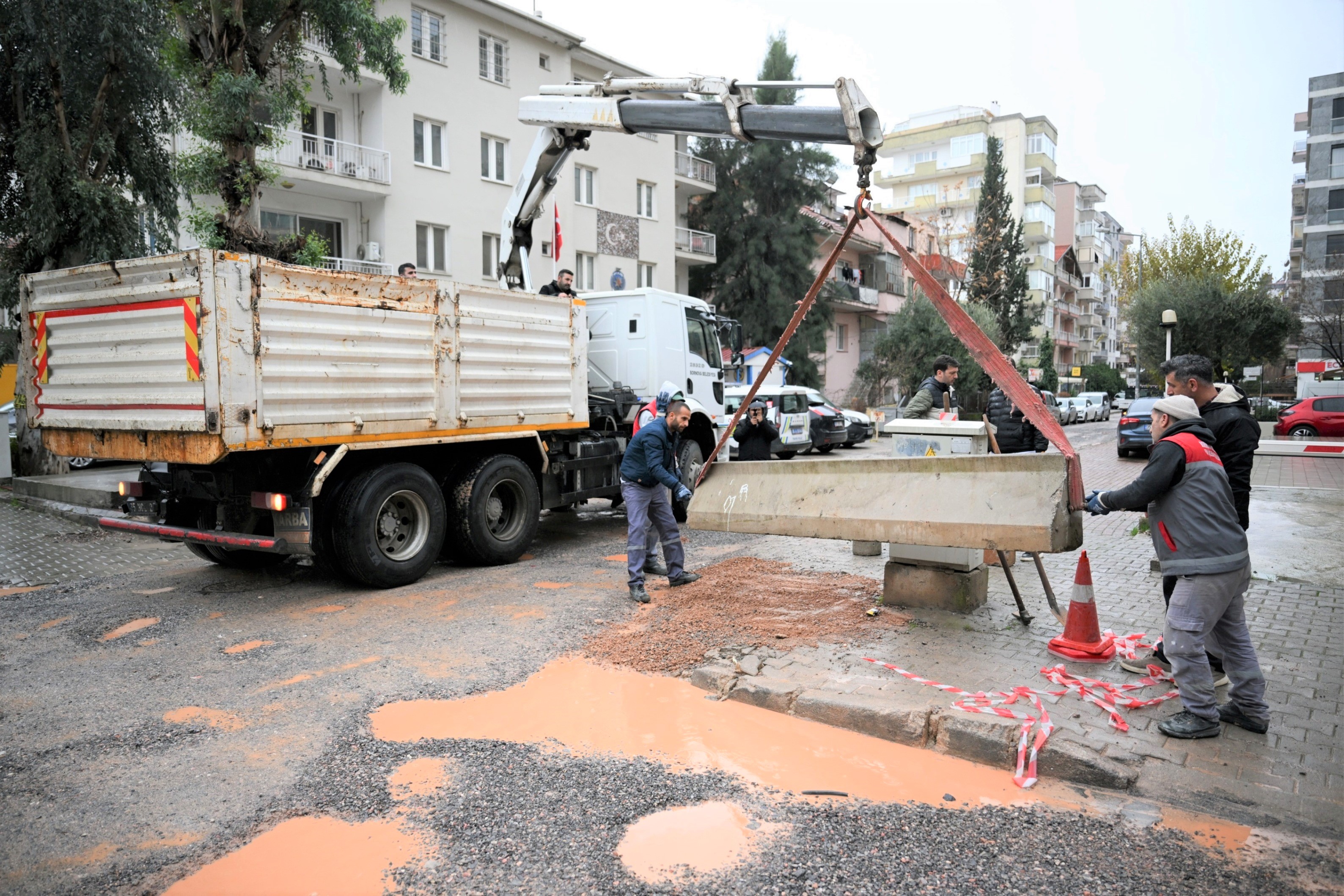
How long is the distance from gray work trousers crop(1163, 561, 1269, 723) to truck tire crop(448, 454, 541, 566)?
5804 mm

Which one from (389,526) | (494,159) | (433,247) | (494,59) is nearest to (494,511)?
(389,526)

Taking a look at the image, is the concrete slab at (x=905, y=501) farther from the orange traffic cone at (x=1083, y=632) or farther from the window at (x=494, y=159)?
the window at (x=494, y=159)

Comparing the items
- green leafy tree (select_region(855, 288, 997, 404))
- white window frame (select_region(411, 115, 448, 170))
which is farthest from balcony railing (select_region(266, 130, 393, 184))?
green leafy tree (select_region(855, 288, 997, 404))

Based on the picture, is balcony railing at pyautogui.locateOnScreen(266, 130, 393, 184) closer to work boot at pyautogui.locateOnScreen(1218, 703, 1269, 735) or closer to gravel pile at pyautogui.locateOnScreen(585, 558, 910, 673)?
gravel pile at pyautogui.locateOnScreen(585, 558, 910, 673)

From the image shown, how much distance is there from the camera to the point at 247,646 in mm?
5801

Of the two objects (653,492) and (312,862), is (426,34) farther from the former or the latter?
(312,862)

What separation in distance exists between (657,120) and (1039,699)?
6.08 meters

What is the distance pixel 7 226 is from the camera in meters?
12.7

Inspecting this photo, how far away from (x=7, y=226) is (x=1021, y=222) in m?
50.0

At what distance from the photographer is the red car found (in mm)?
23062

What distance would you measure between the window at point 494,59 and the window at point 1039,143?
58.1m

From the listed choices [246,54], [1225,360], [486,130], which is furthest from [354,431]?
[1225,360]

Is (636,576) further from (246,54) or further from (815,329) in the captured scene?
(815,329)

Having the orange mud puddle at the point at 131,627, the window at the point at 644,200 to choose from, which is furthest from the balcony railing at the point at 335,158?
the orange mud puddle at the point at 131,627
